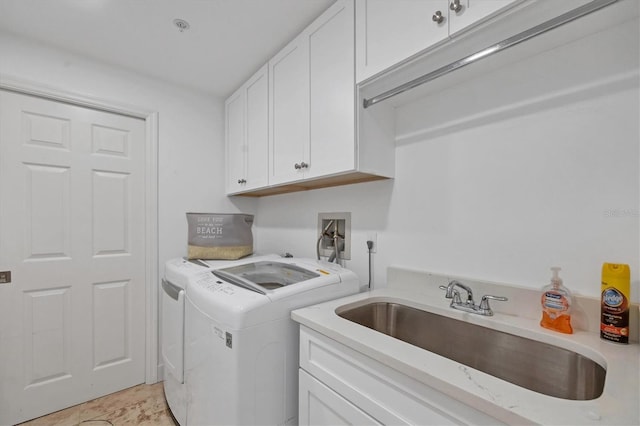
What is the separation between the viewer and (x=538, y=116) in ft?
3.61

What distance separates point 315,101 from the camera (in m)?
1.54

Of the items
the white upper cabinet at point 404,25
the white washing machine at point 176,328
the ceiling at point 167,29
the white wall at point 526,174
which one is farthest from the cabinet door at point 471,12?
the white washing machine at point 176,328

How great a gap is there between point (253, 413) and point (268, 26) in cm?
195

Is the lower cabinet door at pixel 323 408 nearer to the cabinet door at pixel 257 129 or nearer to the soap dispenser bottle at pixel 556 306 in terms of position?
the soap dispenser bottle at pixel 556 306

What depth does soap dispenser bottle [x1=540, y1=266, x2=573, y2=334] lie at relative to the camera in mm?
961

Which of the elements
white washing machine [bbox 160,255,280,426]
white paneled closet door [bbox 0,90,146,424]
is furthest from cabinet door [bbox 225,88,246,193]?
white washing machine [bbox 160,255,280,426]

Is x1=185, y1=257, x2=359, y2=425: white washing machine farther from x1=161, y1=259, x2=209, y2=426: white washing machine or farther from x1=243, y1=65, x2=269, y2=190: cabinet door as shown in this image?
x1=243, y1=65, x2=269, y2=190: cabinet door

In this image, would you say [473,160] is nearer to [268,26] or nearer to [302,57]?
[302,57]

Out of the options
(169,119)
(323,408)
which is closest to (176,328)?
(323,408)

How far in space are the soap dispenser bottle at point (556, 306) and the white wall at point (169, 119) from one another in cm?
229

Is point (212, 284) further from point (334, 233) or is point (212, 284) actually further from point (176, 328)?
point (334, 233)

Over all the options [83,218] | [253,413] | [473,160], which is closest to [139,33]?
[83,218]

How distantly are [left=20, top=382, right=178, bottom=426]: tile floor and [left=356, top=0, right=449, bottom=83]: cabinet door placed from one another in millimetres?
2318

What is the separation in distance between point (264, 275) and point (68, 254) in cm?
142
